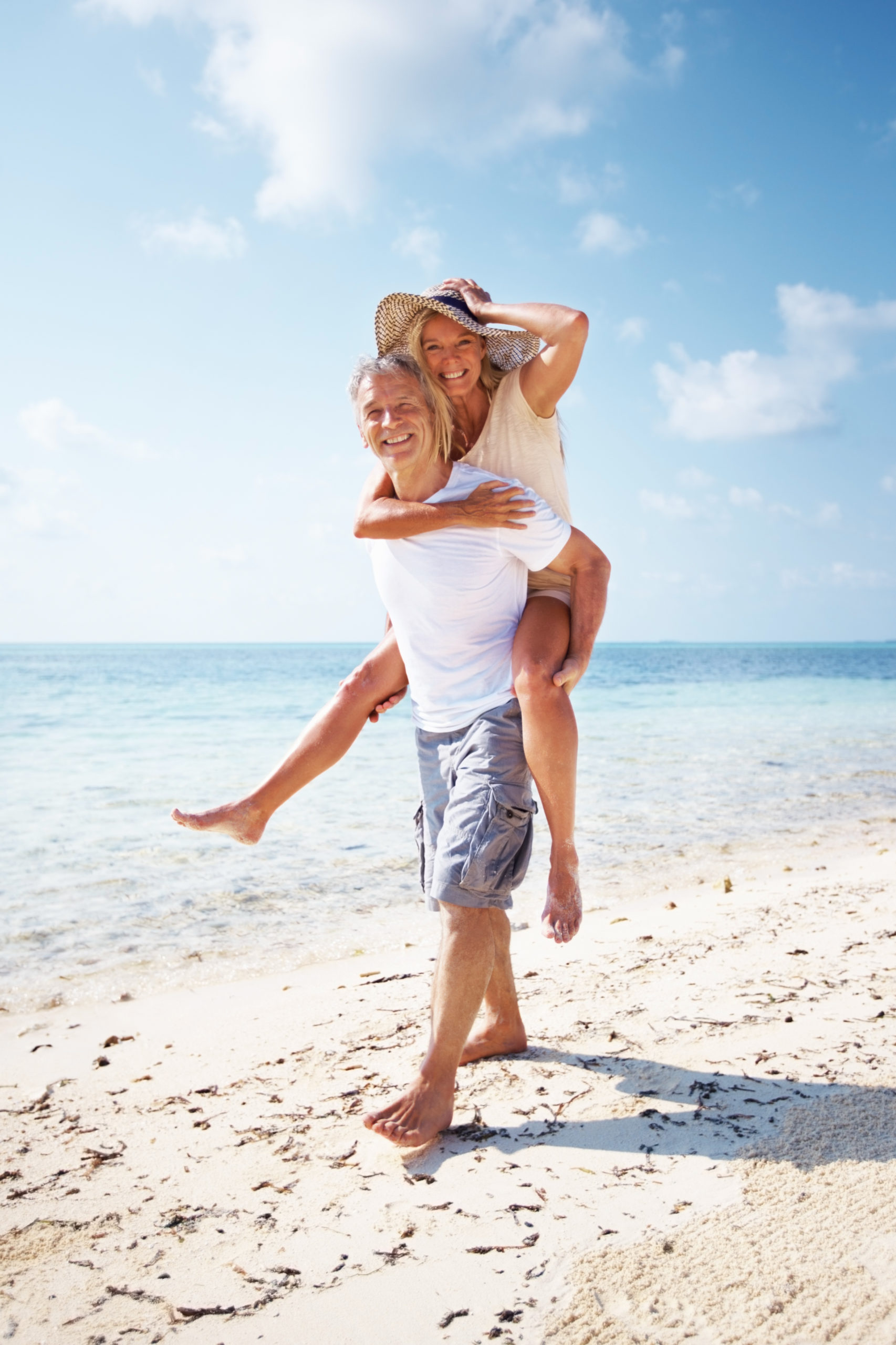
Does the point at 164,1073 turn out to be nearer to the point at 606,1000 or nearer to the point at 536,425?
the point at 606,1000

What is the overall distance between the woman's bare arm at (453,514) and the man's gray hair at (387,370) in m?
0.37

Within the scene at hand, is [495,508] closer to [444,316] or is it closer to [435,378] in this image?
[435,378]

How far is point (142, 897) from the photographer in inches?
212

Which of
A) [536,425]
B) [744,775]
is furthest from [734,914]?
[744,775]

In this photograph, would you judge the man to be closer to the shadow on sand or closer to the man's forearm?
the man's forearm

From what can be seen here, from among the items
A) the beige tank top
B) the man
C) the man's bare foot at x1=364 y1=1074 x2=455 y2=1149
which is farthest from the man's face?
the man's bare foot at x1=364 y1=1074 x2=455 y2=1149

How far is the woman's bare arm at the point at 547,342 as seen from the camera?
274cm

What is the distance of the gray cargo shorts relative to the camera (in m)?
2.41

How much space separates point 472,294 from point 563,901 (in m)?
2.03

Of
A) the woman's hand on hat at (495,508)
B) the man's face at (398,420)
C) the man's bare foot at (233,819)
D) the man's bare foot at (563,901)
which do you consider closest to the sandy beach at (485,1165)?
the man's bare foot at (563,901)

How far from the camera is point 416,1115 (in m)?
2.35

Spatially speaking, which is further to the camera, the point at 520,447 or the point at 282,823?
the point at 282,823

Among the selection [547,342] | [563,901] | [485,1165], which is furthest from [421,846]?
Answer: [547,342]

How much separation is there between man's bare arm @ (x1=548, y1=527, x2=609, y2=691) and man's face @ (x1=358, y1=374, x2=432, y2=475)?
0.53 m
